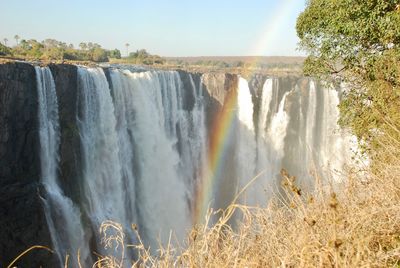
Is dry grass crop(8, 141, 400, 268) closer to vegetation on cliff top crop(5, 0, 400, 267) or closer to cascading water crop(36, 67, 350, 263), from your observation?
vegetation on cliff top crop(5, 0, 400, 267)

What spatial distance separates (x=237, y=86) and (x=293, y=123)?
556 cm

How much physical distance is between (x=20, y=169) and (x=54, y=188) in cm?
157

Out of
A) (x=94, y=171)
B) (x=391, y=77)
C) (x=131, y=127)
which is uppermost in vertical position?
(x=391, y=77)

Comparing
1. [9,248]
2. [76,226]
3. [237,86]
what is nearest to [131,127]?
[76,226]

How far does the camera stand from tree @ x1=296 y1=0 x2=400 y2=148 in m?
9.93

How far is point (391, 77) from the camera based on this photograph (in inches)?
410

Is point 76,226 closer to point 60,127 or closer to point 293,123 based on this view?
point 60,127

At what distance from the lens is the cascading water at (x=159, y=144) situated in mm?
16875

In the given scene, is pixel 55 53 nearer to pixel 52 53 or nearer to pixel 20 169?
pixel 52 53

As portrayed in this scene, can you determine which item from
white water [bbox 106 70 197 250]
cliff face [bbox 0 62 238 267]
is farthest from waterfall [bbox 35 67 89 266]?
white water [bbox 106 70 197 250]

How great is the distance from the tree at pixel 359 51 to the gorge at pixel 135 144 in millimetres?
1350

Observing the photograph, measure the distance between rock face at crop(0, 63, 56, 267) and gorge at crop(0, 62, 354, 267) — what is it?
0.04m

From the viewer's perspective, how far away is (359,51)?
1110 centimetres

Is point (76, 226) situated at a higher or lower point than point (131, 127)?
lower
